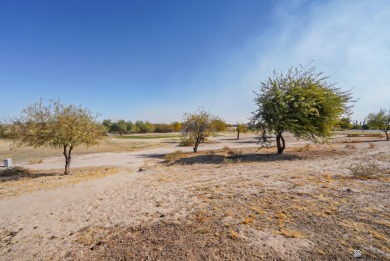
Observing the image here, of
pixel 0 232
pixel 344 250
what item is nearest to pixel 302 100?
pixel 344 250

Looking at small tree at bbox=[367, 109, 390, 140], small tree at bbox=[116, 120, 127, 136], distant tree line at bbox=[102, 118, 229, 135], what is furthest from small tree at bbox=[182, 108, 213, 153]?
small tree at bbox=[116, 120, 127, 136]

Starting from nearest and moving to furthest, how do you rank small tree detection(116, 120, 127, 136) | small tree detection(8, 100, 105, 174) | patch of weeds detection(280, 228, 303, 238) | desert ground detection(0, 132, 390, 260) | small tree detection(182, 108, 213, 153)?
1. desert ground detection(0, 132, 390, 260)
2. patch of weeds detection(280, 228, 303, 238)
3. small tree detection(8, 100, 105, 174)
4. small tree detection(182, 108, 213, 153)
5. small tree detection(116, 120, 127, 136)

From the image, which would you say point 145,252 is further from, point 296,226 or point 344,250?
point 344,250

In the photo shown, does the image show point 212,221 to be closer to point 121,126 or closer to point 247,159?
point 247,159

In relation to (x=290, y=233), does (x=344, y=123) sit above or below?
above

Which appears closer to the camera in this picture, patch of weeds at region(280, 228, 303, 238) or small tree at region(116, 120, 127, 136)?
patch of weeds at region(280, 228, 303, 238)

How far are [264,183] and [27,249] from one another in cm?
851

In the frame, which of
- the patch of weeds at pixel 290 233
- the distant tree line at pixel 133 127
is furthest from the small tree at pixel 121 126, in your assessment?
the patch of weeds at pixel 290 233

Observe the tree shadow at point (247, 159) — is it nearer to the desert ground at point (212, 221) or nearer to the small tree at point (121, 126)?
the desert ground at point (212, 221)

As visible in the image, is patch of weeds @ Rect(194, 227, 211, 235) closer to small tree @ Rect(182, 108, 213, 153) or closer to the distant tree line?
small tree @ Rect(182, 108, 213, 153)

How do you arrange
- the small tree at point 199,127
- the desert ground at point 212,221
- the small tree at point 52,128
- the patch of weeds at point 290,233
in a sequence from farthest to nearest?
the small tree at point 199,127 < the small tree at point 52,128 < the patch of weeds at point 290,233 < the desert ground at point 212,221

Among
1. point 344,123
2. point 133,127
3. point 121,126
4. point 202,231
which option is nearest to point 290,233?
point 202,231

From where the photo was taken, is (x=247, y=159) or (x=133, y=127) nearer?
(x=247, y=159)

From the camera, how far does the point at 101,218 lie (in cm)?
667
